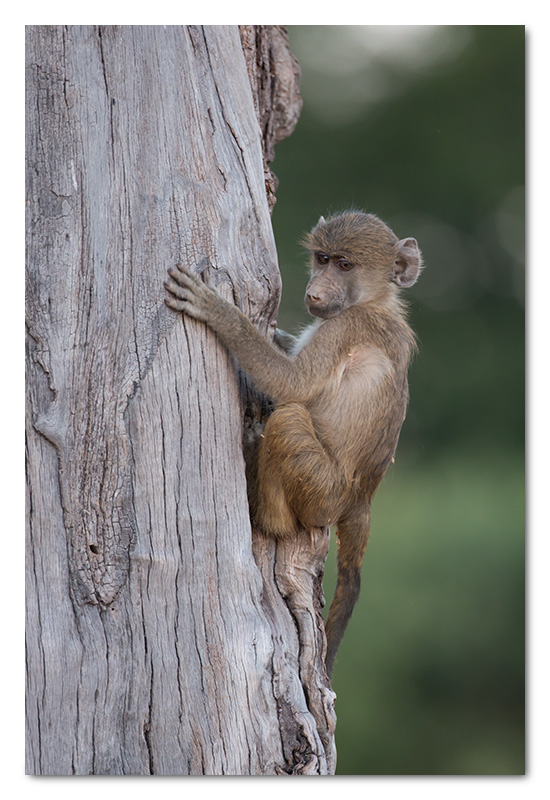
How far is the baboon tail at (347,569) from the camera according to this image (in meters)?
3.82

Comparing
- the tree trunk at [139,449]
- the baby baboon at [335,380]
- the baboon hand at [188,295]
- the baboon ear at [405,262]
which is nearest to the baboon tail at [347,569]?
the baby baboon at [335,380]

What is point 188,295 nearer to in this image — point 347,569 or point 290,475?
point 290,475

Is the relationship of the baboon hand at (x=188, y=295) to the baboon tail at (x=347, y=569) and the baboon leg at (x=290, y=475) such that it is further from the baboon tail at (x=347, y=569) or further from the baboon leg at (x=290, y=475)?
the baboon tail at (x=347, y=569)

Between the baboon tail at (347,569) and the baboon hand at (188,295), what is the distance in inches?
48.1

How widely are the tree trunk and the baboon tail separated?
50cm

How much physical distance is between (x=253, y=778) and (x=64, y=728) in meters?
0.73

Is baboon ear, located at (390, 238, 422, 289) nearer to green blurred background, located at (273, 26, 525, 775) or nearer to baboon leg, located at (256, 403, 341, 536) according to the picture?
green blurred background, located at (273, 26, 525, 775)

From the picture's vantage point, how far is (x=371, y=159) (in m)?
5.53

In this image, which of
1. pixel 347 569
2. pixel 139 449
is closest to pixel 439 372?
pixel 347 569

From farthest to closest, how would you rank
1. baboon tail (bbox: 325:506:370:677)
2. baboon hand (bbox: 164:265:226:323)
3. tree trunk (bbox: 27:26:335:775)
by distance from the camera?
baboon tail (bbox: 325:506:370:677), baboon hand (bbox: 164:265:226:323), tree trunk (bbox: 27:26:335:775)

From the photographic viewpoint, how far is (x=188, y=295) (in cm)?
318

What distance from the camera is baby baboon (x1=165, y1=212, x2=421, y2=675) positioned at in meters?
3.44

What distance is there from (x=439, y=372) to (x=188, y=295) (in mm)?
2896

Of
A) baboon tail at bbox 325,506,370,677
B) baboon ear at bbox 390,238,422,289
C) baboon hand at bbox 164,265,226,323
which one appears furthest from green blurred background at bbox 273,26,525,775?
baboon hand at bbox 164,265,226,323
